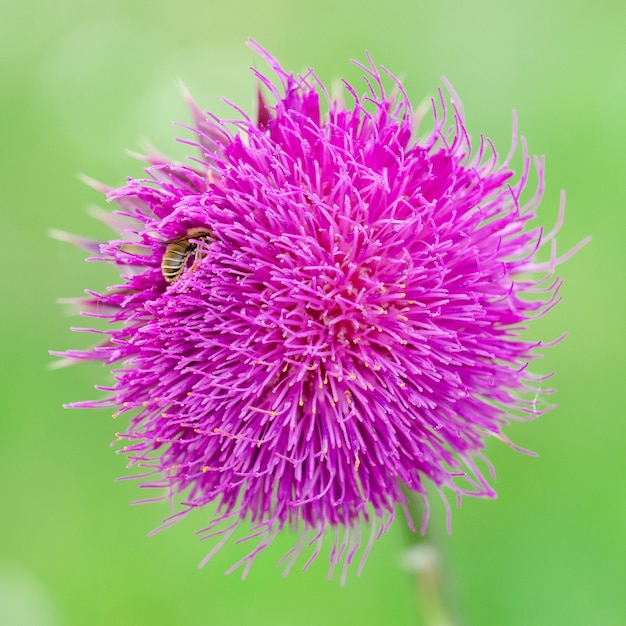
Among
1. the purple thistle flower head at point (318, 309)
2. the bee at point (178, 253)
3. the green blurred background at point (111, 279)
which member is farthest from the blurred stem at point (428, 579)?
the bee at point (178, 253)

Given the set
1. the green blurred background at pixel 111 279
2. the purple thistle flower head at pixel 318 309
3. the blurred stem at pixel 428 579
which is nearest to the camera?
the purple thistle flower head at pixel 318 309

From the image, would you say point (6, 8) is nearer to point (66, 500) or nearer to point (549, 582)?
point (66, 500)

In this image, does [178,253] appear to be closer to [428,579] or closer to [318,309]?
[318,309]

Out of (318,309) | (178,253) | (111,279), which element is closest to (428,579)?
(318,309)

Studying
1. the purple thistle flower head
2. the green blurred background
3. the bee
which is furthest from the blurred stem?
the bee

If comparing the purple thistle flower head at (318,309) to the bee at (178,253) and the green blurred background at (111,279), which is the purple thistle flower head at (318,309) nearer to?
the bee at (178,253)

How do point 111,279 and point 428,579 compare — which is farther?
point 111,279
